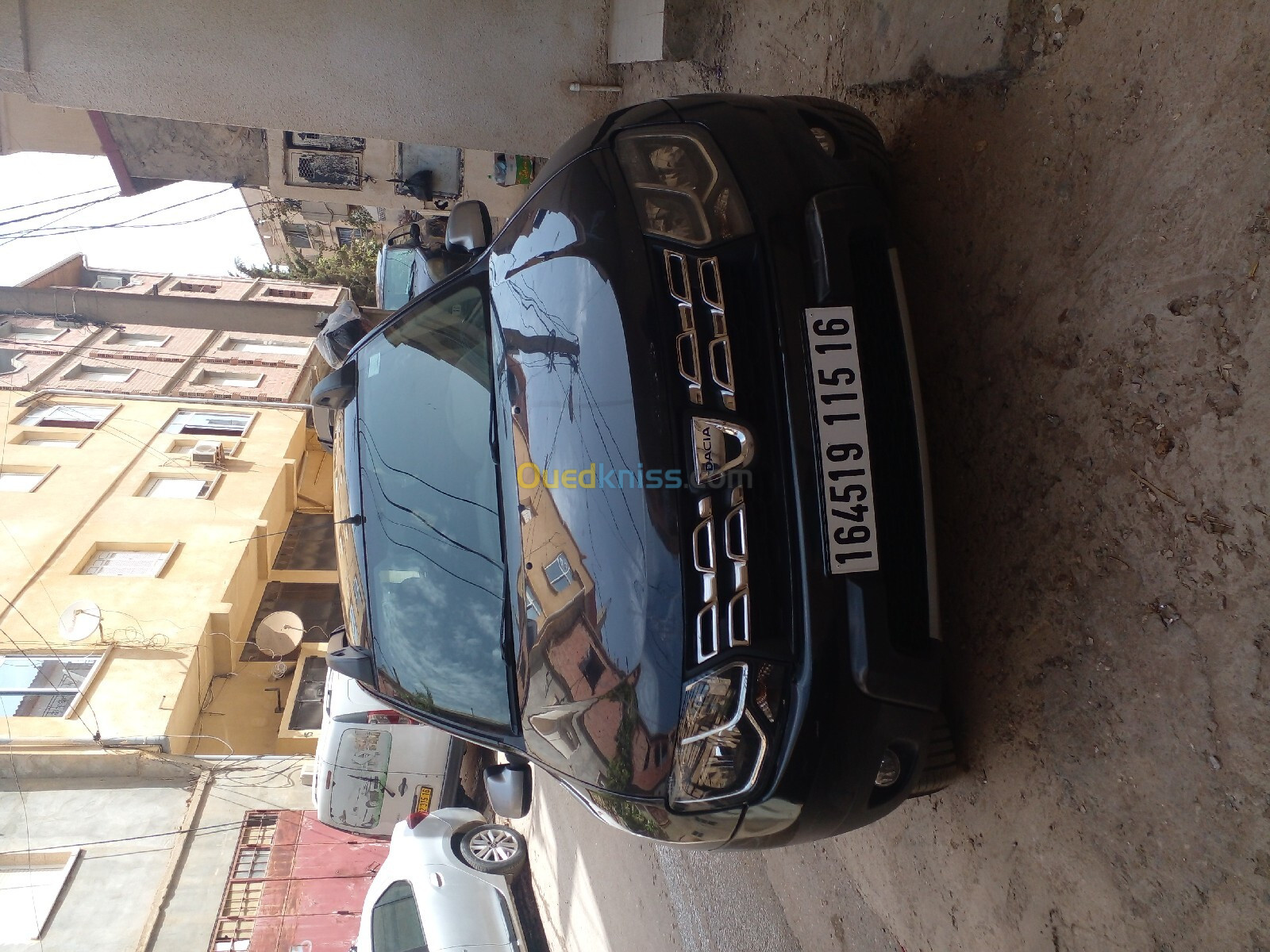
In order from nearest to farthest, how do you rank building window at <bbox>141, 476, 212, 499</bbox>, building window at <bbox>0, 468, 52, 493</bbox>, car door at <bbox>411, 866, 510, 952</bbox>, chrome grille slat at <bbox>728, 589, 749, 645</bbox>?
chrome grille slat at <bbox>728, 589, 749, 645</bbox>
car door at <bbox>411, 866, 510, 952</bbox>
building window at <bbox>0, 468, 52, 493</bbox>
building window at <bbox>141, 476, 212, 499</bbox>

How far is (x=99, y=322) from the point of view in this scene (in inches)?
918

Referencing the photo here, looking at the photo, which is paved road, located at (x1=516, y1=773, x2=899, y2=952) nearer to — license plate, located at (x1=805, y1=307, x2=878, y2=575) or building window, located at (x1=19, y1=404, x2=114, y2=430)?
license plate, located at (x1=805, y1=307, x2=878, y2=575)

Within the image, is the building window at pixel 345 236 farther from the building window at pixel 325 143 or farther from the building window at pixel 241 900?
the building window at pixel 241 900

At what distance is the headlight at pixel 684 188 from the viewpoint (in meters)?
2.08

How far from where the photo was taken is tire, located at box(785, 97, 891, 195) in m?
2.34

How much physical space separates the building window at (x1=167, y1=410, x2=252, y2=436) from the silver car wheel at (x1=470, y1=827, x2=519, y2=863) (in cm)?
1415

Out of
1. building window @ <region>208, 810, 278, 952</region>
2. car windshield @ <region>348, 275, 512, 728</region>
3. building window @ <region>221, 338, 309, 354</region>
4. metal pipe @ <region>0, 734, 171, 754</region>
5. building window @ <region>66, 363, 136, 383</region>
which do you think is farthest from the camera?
building window @ <region>221, 338, 309, 354</region>

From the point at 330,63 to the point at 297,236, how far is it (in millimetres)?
27149

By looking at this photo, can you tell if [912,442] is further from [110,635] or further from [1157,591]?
[110,635]

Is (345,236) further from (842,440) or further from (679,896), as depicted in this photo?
(842,440)

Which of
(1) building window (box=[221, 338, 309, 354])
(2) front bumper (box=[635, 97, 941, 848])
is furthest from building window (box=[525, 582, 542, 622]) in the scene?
(1) building window (box=[221, 338, 309, 354])

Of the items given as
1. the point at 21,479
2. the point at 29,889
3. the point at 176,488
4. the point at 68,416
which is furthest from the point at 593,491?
the point at 68,416

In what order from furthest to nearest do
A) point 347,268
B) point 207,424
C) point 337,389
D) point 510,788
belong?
point 347,268 < point 207,424 < point 510,788 < point 337,389

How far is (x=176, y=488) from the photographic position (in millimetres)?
16203
